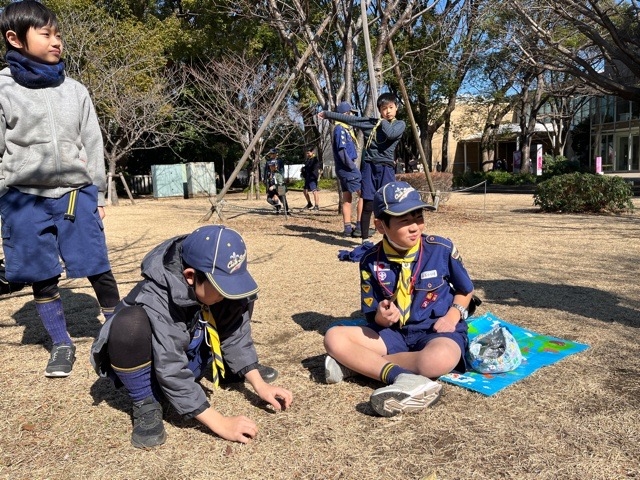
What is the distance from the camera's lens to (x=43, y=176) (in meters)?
2.90

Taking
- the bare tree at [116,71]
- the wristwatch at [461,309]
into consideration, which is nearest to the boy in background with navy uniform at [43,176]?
the wristwatch at [461,309]

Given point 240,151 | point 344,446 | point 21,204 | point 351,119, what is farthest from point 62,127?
point 240,151

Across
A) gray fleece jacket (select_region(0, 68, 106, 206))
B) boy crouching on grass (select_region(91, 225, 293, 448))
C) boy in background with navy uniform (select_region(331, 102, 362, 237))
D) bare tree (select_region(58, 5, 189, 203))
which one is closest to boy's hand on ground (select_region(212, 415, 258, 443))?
boy crouching on grass (select_region(91, 225, 293, 448))

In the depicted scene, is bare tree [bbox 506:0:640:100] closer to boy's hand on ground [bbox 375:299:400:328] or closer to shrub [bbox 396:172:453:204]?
shrub [bbox 396:172:453:204]

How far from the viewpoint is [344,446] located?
6.96 feet

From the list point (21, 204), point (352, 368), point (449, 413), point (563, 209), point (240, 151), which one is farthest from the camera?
point (240, 151)

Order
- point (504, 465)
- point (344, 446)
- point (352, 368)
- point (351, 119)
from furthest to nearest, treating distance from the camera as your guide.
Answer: point (351, 119)
point (352, 368)
point (344, 446)
point (504, 465)

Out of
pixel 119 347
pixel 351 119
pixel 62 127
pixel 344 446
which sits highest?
pixel 351 119

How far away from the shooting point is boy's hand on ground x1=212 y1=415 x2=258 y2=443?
2.16m

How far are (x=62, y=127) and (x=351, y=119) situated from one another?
4.08m

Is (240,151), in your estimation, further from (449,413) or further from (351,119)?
(449,413)

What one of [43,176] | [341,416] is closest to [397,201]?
[341,416]

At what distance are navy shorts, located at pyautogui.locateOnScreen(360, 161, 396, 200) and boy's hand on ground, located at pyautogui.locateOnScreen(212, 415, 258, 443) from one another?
4.63m

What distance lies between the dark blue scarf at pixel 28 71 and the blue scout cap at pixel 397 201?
184cm
